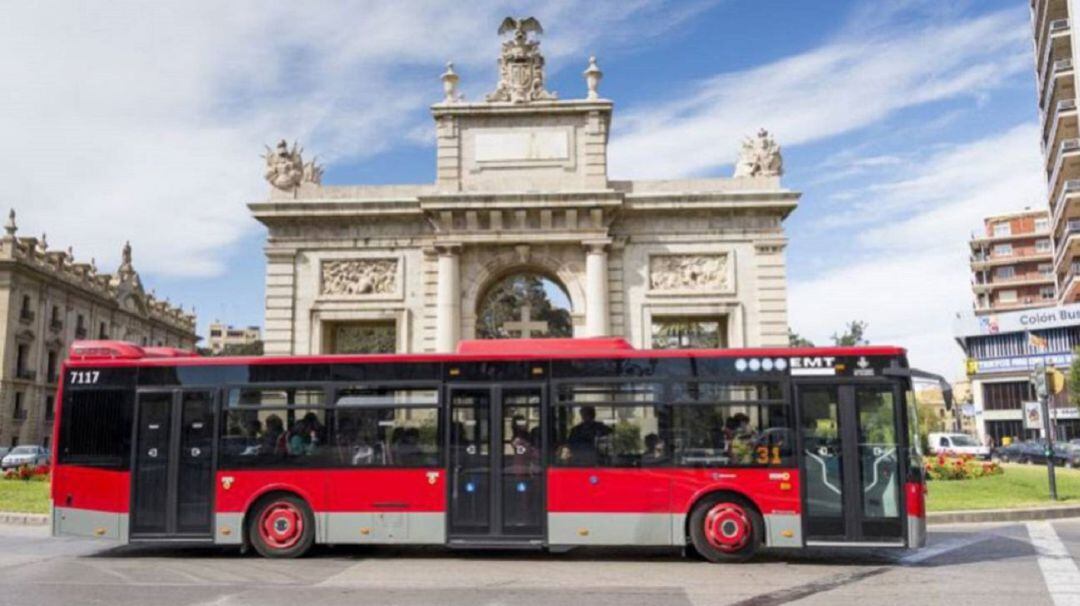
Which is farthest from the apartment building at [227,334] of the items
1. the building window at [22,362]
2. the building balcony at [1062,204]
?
the building balcony at [1062,204]

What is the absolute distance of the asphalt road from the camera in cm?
861

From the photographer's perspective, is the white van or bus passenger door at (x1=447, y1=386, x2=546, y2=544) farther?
the white van

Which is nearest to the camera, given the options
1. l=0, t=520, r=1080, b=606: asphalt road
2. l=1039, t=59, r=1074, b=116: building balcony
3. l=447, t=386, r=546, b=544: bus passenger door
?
l=0, t=520, r=1080, b=606: asphalt road

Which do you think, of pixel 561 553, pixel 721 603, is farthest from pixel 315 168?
pixel 721 603

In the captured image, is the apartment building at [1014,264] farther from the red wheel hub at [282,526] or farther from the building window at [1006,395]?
the red wheel hub at [282,526]

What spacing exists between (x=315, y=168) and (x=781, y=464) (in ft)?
64.1

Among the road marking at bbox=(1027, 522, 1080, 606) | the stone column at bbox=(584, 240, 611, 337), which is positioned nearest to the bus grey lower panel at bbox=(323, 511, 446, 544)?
the road marking at bbox=(1027, 522, 1080, 606)

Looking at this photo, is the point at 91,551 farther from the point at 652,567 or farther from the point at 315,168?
the point at 315,168

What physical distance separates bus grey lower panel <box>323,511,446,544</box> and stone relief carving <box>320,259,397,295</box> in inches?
554

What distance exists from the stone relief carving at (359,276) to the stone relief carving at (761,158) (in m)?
10.9

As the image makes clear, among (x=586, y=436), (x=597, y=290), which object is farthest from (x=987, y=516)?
(x=597, y=290)

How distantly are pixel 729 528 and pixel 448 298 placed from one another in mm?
14568

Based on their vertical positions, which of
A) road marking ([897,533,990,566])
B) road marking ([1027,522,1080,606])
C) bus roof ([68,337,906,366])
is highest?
bus roof ([68,337,906,366])

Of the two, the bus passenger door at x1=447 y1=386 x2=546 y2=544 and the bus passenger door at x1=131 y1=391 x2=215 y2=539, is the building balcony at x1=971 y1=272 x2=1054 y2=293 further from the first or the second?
the bus passenger door at x1=131 y1=391 x2=215 y2=539
